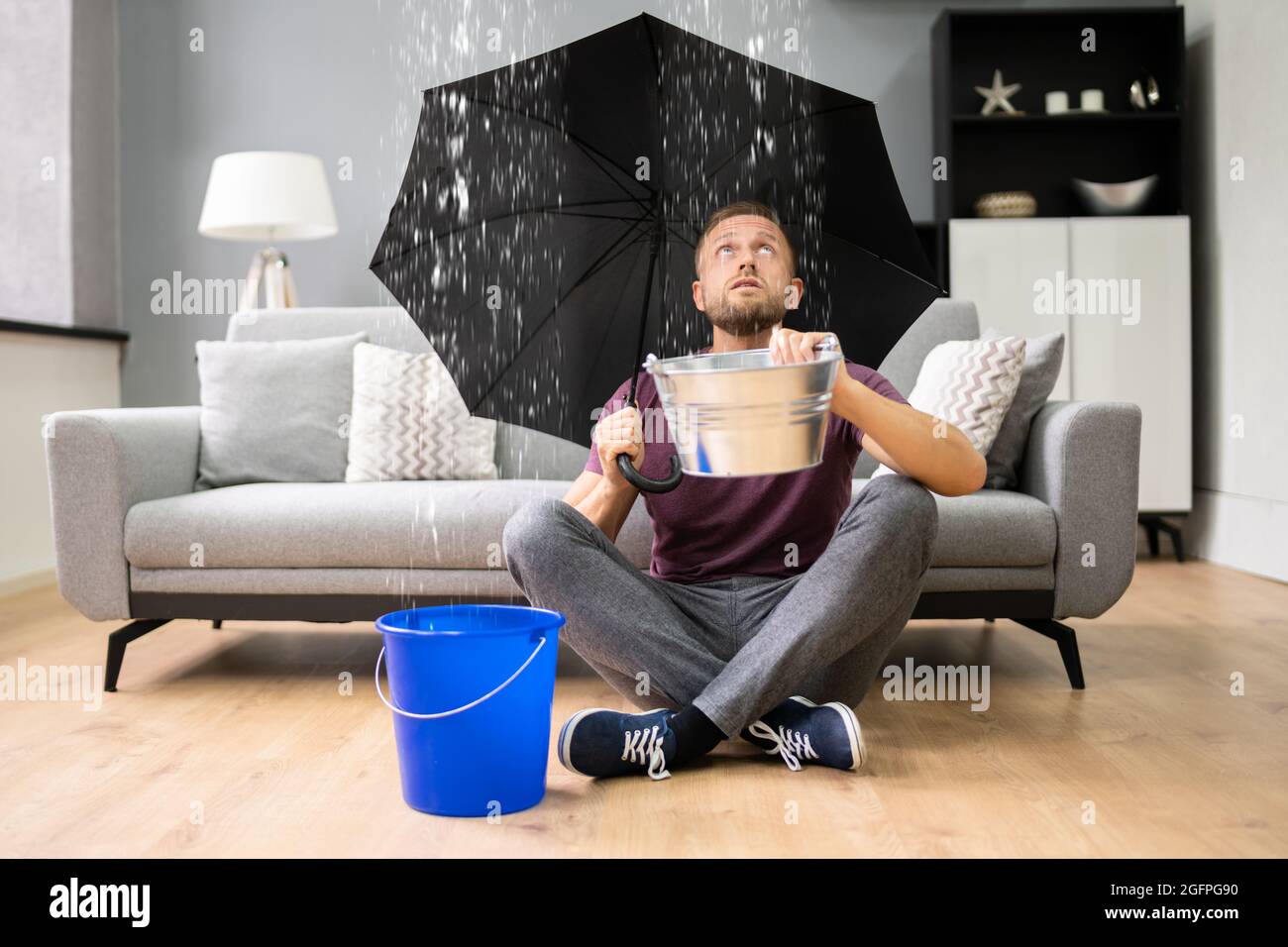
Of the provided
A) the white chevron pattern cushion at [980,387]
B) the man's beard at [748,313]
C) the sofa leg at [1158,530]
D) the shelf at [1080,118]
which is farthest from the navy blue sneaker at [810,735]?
the shelf at [1080,118]

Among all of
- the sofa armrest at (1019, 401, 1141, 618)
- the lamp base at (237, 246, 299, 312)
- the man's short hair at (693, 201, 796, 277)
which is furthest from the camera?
the lamp base at (237, 246, 299, 312)

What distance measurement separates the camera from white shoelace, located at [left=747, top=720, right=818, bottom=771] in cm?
172

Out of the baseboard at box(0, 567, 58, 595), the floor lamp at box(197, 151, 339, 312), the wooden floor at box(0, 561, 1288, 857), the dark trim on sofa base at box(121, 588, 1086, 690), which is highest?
the floor lamp at box(197, 151, 339, 312)

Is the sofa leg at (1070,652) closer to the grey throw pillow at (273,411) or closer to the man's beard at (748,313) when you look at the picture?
the man's beard at (748,313)

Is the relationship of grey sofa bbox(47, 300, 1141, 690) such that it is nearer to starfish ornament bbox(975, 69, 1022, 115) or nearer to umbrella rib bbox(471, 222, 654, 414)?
umbrella rib bbox(471, 222, 654, 414)

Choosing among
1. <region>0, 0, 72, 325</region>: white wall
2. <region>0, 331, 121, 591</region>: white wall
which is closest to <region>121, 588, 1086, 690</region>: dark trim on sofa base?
<region>0, 331, 121, 591</region>: white wall

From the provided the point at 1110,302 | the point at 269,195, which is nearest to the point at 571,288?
the point at 269,195

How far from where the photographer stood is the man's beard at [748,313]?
1.78 metres

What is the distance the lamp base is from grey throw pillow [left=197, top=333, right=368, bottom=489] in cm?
116

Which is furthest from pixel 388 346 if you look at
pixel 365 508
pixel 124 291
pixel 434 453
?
pixel 124 291

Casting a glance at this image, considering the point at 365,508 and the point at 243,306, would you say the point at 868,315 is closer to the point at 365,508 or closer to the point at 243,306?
the point at 365,508

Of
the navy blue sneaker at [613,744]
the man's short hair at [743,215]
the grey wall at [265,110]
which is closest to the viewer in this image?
the navy blue sneaker at [613,744]

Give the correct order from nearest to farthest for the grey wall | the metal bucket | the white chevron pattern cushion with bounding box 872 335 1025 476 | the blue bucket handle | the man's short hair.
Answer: the metal bucket < the blue bucket handle < the man's short hair < the white chevron pattern cushion with bounding box 872 335 1025 476 < the grey wall
